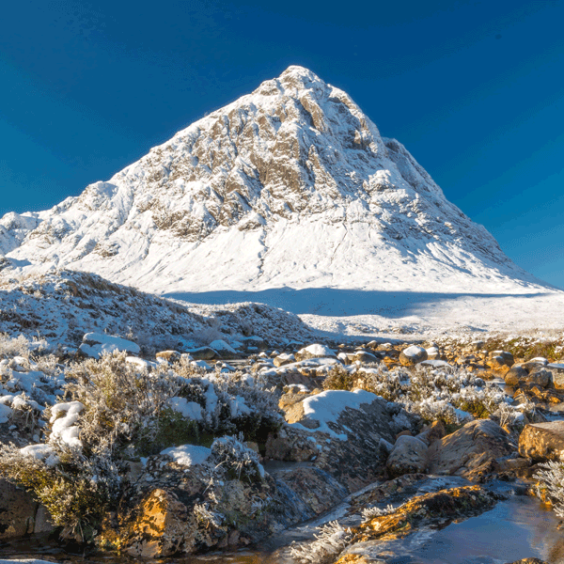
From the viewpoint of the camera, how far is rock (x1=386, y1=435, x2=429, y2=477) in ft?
16.5

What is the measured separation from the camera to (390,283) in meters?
67.2

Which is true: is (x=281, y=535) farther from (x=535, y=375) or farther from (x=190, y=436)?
(x=535, y=375)

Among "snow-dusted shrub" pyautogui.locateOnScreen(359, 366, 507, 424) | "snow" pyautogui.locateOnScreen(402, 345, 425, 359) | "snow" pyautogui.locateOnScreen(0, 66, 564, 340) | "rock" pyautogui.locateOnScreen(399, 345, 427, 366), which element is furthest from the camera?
"snow" pyautogui.locateOnScreen(0, 66, 564, 340)

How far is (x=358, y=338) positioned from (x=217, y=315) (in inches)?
496

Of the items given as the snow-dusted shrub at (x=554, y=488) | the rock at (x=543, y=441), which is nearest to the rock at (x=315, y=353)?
the rock at (x=543, y=441)

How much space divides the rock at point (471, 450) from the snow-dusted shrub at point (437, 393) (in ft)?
4.20

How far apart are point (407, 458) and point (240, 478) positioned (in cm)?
260

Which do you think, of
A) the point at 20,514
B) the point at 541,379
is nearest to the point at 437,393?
the point at 541,379

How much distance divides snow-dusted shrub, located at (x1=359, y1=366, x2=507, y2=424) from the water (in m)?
3.57

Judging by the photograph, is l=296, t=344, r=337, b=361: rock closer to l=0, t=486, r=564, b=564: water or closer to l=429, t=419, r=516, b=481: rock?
l=429, t=419, r=516, b=481: rock

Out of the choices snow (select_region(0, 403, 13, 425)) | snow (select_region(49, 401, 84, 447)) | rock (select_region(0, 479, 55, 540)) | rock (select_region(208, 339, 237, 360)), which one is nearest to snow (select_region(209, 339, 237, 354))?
rock (select_region(208, 339, 237, 360))

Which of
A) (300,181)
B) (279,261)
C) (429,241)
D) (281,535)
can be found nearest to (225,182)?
(300,181)

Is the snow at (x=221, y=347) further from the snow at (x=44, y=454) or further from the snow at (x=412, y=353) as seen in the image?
the snow at (x=44, y=454)

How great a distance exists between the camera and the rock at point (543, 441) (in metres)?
4.14
